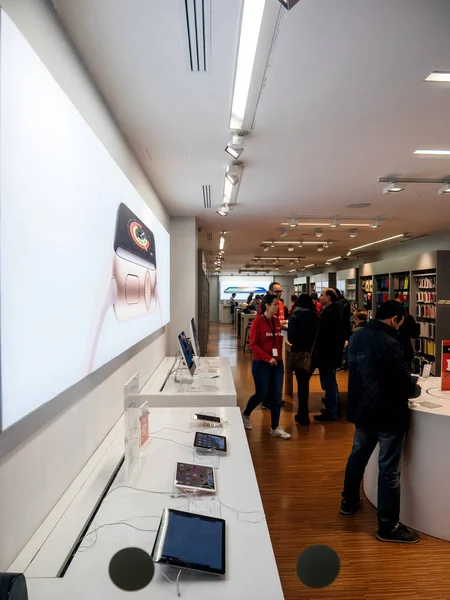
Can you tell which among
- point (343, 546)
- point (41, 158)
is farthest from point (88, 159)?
point (343, 546)

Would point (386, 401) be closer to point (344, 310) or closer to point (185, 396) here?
point (185, 396)

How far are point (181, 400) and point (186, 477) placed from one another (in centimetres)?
148

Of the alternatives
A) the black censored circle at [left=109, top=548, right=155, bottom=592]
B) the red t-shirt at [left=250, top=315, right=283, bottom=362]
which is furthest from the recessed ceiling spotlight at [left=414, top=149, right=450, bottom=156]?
the black censored circle at [left=109, top=548, right=155, bottom=592]

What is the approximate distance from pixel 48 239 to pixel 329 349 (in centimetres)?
418

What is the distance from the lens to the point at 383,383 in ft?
8.46

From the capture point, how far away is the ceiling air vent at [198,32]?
1590 millimetres

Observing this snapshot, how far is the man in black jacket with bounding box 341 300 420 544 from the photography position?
2557 millimetres

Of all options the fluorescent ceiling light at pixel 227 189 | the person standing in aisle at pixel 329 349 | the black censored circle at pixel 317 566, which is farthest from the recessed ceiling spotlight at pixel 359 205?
the black censored circle at pixel 317 566

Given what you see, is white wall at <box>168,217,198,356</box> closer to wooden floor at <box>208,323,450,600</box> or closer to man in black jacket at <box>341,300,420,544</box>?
wooden floor at <box>208,323,450,600</box>

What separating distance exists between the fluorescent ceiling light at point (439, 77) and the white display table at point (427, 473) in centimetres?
199

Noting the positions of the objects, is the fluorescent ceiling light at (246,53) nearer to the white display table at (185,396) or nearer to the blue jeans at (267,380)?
the white display table at (185,396)

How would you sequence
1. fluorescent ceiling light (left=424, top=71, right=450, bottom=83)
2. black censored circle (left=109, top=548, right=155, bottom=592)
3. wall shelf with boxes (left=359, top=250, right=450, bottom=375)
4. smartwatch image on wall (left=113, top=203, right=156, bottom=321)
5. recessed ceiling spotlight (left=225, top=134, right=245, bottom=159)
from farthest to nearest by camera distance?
wall shelf with boxes (left=359, top=250, right=450, bottom=375)
recessed ceiling spotlight (left=225, top=134, right=245, bottom=159)
smartwatch image on wall (left=113, top=203, right=156, bottom=321)
fluorescent ceiling light (left=424, top=71, right=450, bottom=83)
black censored circle (left=109, top=548, right=155, bottom=592)

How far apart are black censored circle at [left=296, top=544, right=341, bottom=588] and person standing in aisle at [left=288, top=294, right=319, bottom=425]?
14.5ft

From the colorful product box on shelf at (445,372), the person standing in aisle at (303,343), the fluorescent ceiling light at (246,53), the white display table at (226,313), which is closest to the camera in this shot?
the fluorescent ceiling light at (246,53)
